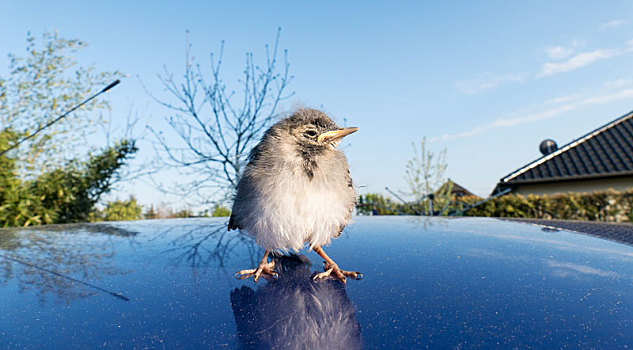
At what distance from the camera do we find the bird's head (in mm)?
2268

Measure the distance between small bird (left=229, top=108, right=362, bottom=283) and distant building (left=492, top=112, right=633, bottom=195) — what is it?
1751 centimetres

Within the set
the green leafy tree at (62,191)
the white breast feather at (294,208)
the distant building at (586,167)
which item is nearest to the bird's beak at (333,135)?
the white breast feather at (294,208)

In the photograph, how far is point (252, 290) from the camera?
5.25 feet

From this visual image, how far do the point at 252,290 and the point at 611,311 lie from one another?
1455 mm

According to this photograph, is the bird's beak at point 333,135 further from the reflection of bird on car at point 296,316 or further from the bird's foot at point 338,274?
the reflection of bird on car at point 296,316

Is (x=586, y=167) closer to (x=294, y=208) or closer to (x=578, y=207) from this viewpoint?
(x=578, y=207)

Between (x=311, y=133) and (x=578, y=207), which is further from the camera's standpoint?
(x=578, y=207)

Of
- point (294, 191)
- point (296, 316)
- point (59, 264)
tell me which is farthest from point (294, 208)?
point (59, 264)

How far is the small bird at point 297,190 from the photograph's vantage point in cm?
193

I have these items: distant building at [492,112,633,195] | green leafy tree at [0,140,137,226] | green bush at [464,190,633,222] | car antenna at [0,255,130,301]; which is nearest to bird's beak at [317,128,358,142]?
car antenna at [0,255,130,301]

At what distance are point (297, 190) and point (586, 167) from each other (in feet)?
63.4

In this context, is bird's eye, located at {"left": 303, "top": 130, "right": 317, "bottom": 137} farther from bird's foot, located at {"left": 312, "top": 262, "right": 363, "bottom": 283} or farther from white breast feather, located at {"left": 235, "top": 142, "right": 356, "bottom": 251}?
bird's foot, located at {"left": 312, "top": 262, "right": 363, "bottom": 283}

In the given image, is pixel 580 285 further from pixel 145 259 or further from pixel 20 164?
pixel 20 164

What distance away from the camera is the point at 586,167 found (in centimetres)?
1617
